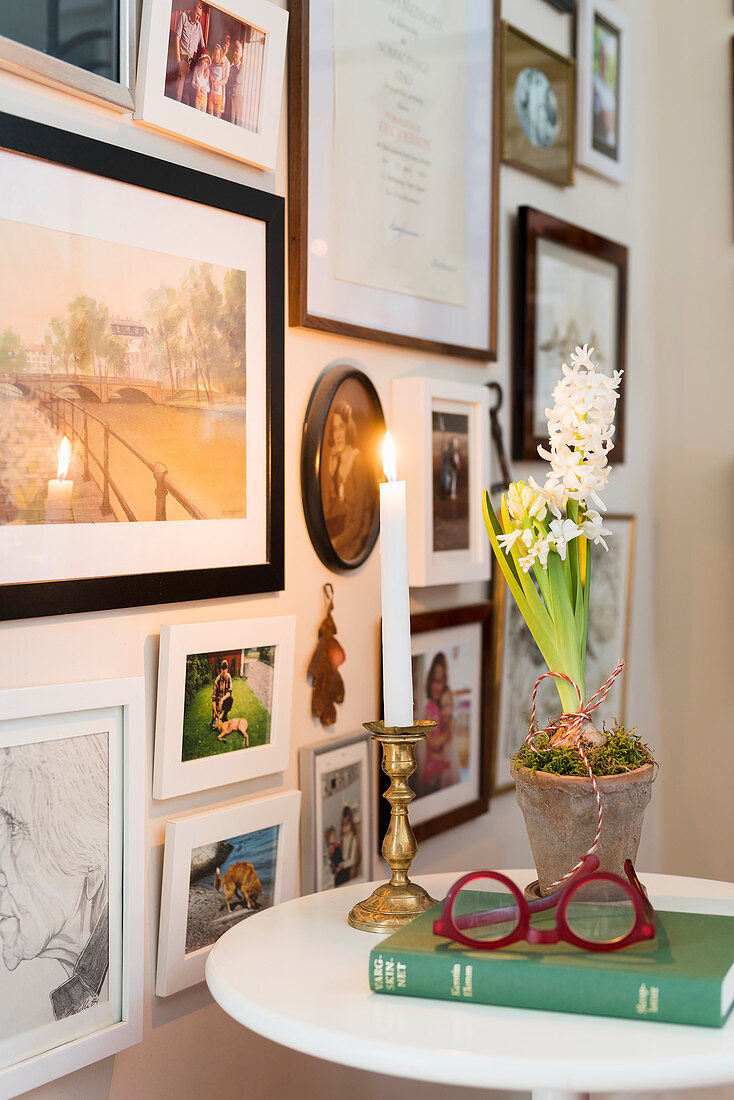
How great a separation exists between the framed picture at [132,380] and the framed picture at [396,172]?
9cm

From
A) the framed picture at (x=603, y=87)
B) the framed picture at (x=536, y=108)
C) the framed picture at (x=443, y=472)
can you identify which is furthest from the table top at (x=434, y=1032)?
the framed picture at (x=603, y=87)

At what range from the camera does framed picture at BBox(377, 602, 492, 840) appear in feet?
4.24

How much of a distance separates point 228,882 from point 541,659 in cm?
70

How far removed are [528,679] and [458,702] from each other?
0.66ft

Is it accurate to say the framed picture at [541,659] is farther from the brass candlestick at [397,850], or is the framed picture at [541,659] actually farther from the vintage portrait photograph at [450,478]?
the brass candlestick at [397,850]

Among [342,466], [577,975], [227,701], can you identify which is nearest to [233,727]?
[227,701]

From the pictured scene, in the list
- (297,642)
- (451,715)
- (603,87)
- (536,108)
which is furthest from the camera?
(603,87)

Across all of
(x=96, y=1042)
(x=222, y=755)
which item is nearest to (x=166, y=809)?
(x=222, y=755)

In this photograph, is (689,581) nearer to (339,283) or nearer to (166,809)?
(339,283)

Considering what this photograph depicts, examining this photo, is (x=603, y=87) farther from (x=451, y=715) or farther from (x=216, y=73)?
(x=451, y=715)

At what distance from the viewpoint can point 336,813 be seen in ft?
3.78

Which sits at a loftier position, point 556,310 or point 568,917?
point 556,310

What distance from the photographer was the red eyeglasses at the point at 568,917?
2.51 ft

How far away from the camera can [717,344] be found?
5.87ft
